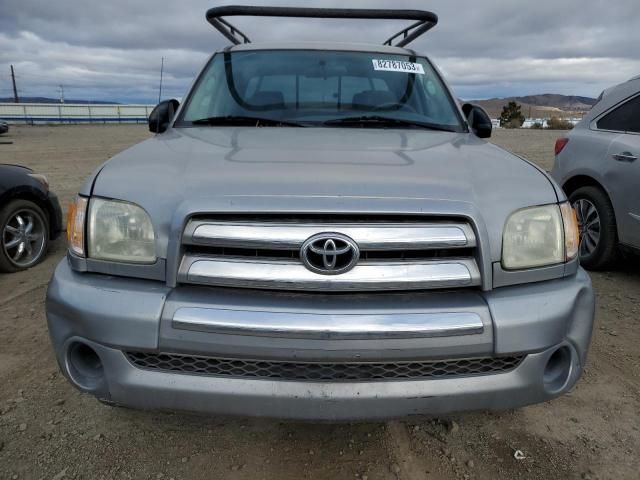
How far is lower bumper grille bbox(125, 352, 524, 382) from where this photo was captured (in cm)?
174

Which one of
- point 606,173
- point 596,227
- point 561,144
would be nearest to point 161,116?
point 606,173

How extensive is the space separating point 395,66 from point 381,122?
0.58 metres

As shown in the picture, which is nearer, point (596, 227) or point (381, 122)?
point (381, 122)

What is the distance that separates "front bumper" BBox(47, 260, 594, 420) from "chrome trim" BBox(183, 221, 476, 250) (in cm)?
18

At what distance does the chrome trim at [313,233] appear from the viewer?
1723 millimetres

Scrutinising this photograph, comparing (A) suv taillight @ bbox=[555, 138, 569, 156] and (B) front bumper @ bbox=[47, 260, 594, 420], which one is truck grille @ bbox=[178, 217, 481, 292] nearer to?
(B) front bumper @ bbox=[47, 260, 594, 420]

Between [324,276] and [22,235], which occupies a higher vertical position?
[324,276]

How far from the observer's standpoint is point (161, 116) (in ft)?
10.4

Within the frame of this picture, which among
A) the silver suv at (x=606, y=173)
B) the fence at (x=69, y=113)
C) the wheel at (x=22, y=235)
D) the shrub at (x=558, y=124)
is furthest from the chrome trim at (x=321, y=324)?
the fence at (x=69, y=113)

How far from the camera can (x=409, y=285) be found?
1762mm

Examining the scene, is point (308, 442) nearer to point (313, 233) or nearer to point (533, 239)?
point (313, 233)

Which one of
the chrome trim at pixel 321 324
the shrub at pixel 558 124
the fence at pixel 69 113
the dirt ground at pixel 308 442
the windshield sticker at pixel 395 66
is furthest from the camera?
the fence at pixel 69 113

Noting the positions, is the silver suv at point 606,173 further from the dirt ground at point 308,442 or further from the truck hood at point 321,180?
the truck hood at point 321,180

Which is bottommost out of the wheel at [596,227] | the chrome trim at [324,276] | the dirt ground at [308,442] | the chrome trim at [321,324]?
the dirt ground at [308,442]
